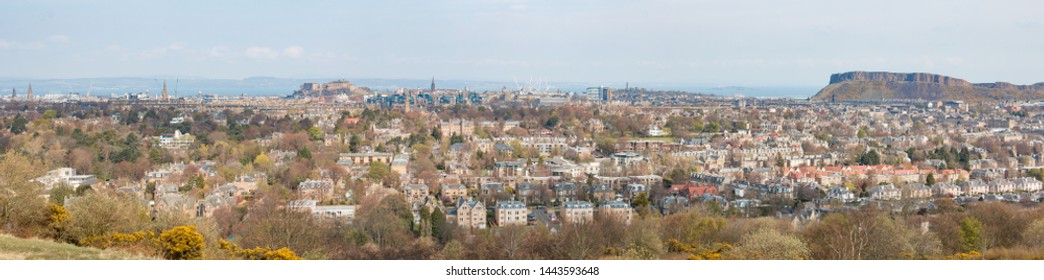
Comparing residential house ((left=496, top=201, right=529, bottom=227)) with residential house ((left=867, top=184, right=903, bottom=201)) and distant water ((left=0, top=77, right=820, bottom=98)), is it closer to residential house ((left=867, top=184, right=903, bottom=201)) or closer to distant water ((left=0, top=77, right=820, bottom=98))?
residential house ((left=867, top=184, right=903, bottom=201))

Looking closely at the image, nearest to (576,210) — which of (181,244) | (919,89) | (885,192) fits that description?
(885,192)

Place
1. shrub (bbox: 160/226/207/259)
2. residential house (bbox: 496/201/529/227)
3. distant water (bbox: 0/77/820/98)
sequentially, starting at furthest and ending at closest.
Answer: distant water (bbox: 0/77/820/98) < residential house (bbox: 496/201/529/227) < shrub (bbox: 160/226/207/259)

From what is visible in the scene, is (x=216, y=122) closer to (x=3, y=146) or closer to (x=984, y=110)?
(x=3, y=146)

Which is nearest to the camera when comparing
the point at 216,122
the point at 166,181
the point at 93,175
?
the point at 166,181

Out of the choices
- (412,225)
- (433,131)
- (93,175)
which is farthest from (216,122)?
(412,225)

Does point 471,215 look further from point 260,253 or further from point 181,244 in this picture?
point 181,244

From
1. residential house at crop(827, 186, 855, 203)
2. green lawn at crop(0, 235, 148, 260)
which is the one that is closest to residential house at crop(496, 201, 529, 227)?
residential house at crop(827, 186, 855, 203)
